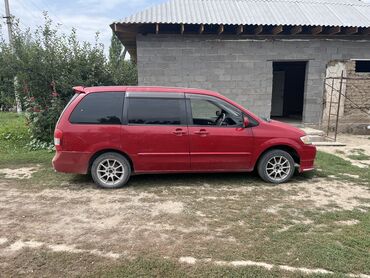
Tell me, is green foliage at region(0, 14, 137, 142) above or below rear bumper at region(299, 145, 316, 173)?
above

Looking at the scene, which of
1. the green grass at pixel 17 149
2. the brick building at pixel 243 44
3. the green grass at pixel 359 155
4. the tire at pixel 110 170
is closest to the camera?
the tire at pixel 110 170

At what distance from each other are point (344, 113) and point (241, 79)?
4117mm

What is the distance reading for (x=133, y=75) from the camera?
10.6 metres

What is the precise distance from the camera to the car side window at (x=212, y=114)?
5316mm

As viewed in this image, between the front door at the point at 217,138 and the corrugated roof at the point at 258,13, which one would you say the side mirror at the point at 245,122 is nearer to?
the front door at the point at 217,138

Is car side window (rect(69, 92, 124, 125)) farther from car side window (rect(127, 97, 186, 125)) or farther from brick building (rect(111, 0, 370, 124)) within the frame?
brick building (rect(111, 0, 370, 124))

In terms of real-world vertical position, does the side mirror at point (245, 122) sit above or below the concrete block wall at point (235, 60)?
below

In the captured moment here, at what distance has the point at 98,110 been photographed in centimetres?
509

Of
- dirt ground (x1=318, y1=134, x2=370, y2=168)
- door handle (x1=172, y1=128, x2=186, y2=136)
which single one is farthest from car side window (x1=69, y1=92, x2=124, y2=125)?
dirt ground (x1=318, y1=134, x2=370, y2=168)

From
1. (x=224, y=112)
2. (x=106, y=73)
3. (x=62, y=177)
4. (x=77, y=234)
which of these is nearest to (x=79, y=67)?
(x=106, y=73)

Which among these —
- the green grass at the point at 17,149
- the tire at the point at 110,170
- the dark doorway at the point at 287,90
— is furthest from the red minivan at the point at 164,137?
the dark doorway at the point at 287,90

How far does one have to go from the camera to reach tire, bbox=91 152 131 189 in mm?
5141

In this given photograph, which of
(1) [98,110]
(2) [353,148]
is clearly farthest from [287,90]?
(1) [98,110]

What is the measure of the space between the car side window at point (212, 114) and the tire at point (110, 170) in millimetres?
1427
